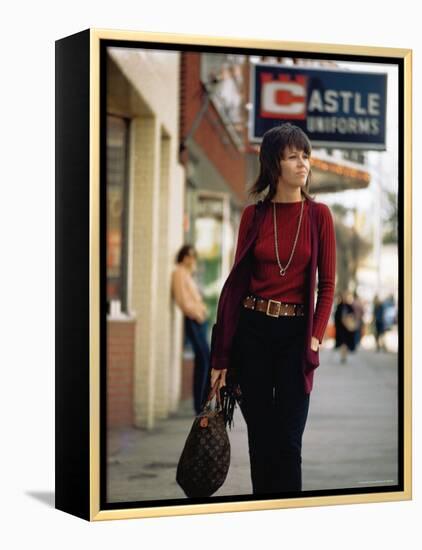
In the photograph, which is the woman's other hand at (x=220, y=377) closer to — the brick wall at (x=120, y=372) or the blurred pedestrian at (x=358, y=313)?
the brick wall at (x=120, y=372)

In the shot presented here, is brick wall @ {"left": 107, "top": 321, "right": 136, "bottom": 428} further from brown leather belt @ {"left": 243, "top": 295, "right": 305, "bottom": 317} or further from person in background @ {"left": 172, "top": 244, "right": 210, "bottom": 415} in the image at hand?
person in background @ {"left": 172, "top": 244, "right": 210, "bottom": 415}

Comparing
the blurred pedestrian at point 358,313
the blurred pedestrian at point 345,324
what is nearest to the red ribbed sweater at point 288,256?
the blurred pedestrian at point 358,313

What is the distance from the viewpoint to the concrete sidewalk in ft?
29.7

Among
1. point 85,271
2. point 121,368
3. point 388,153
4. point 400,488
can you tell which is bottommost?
point 400,488

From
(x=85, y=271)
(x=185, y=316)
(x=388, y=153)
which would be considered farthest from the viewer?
(x=185, y=316)

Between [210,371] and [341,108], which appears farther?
[341,108]

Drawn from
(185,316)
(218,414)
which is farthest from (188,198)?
(218,414)

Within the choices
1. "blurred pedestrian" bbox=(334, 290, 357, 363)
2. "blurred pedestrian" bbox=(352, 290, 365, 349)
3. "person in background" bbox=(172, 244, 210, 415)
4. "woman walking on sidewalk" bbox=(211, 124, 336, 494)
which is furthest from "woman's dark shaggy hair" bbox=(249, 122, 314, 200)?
"blurred pedestrian" bbox=(334, 290, 357, 363)

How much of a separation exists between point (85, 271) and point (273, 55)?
6.21 feet

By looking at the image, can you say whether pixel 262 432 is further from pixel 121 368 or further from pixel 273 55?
pixel 273 55

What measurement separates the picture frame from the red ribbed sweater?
0.56 metres

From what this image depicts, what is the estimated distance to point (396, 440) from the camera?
32.1 feet

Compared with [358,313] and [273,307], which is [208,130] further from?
[273,307]

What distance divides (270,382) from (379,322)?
3.37 meters
